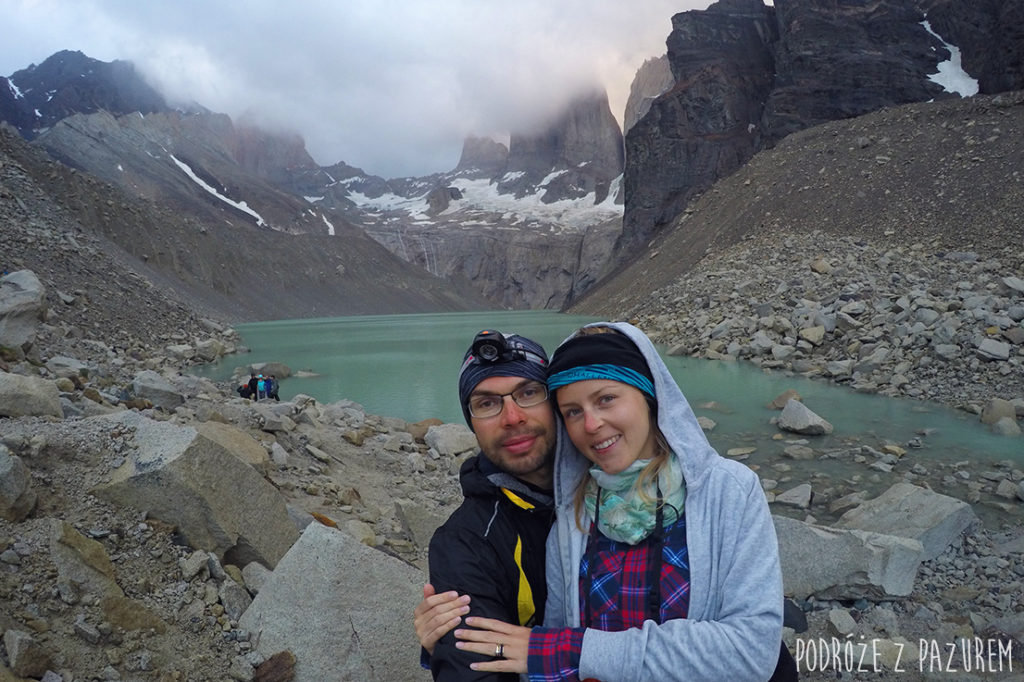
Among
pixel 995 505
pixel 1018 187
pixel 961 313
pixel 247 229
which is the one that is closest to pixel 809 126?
pixel 1018 187

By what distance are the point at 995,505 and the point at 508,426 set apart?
6895 millimetres

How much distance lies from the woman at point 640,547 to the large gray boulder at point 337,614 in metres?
1.35

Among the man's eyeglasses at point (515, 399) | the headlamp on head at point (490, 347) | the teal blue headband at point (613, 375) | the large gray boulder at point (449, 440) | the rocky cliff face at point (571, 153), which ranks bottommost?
the large gray boulder at point (449, 440)

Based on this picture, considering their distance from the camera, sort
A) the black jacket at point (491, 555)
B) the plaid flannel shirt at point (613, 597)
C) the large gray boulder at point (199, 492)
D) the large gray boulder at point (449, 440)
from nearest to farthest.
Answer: the plaid flannel shirt at point (613, 597) < the black jacket at point (491, 555) < the large gray boulder at point (199, 492) < the large gray boulder at point (449, 440)

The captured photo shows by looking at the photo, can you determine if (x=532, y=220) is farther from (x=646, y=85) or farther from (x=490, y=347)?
(x=490, y=347)

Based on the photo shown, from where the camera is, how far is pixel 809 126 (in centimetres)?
4784

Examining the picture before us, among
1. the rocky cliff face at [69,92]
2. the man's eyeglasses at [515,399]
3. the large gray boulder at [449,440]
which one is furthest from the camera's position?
the rocky cliff face at [69,92]

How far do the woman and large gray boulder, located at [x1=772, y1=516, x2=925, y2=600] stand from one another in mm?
2974

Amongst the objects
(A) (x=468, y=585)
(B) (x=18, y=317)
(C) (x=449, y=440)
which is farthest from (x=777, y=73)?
(A) (x=468, y=585)

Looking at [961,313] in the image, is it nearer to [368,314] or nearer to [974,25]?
[974,25]

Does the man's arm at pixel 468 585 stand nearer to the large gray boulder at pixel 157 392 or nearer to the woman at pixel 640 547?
the woman at pixel 640 547

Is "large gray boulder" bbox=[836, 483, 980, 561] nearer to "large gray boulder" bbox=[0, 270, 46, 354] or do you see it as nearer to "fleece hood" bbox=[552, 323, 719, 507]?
"fleece hood" bbox=[552, 323, 719, 507]

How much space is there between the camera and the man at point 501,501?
1.93m

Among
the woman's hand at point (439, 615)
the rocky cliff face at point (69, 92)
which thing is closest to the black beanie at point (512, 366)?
the woman's hand at point (439, 615)
